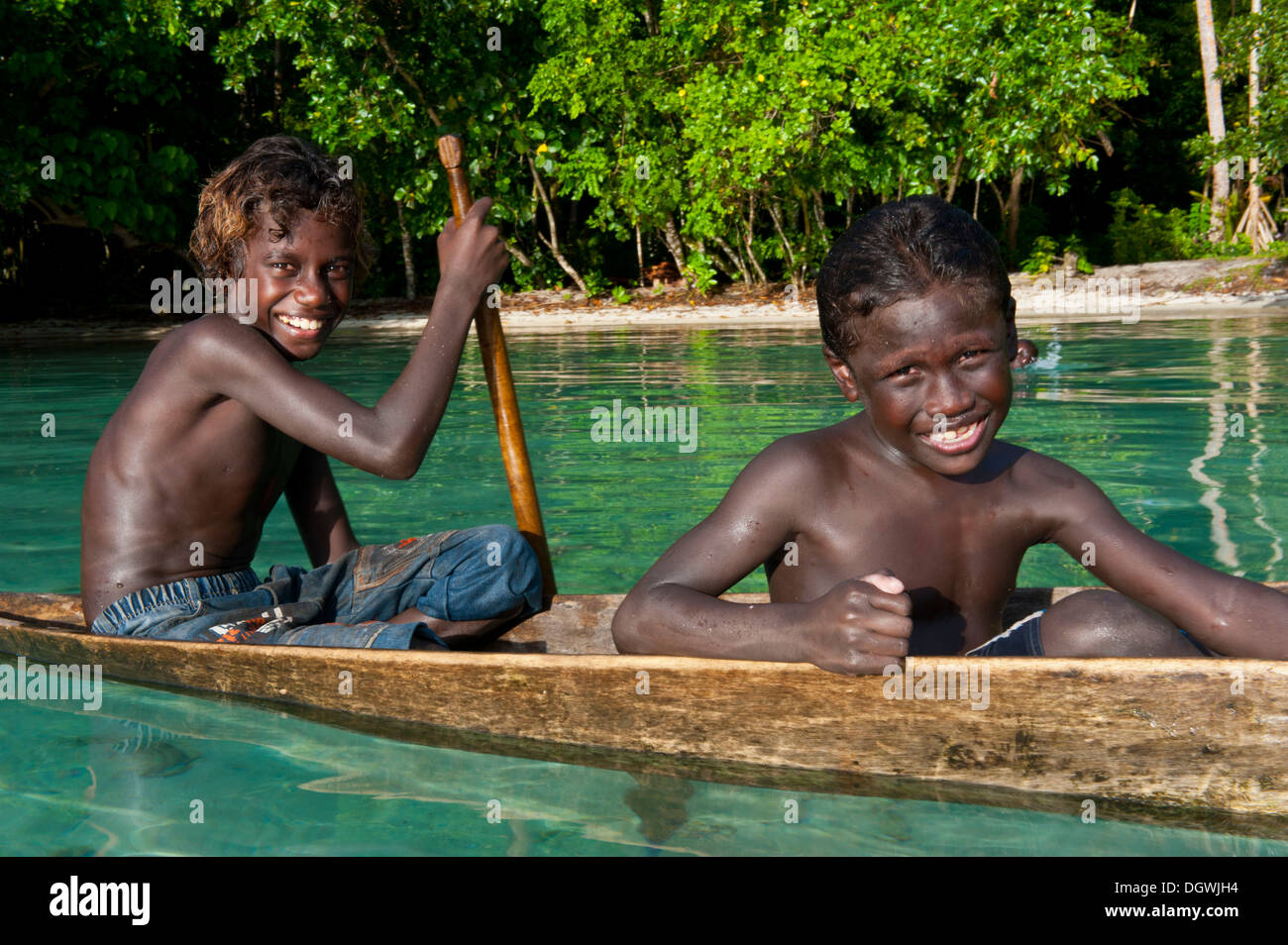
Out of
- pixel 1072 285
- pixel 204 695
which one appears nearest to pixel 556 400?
pixel 204 695

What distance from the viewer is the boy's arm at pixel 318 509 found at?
137 inches

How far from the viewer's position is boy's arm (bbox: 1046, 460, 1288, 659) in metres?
2.28

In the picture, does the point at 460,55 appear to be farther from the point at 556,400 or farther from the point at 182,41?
the point at 556,400

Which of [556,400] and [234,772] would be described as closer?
[234,772]

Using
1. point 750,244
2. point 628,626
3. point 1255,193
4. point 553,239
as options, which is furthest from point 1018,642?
point 1255,193

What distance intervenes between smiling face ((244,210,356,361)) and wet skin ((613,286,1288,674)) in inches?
43.2

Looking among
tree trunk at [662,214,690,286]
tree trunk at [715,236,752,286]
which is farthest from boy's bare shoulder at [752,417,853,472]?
tree trunk at [715,236,752,286]

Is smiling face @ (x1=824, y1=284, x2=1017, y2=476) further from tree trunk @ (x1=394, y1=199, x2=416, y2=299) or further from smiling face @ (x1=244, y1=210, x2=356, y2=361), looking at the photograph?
tree trunk @ (x1=394, y1=199, x2=416, y2=299)

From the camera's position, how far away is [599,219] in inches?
575

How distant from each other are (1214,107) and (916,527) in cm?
1439

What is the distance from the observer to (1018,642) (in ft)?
8.05

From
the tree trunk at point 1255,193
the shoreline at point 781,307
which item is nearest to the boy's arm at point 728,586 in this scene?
the shoreline at point 781,307

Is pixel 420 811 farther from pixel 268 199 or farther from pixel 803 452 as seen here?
pixel 268 199
